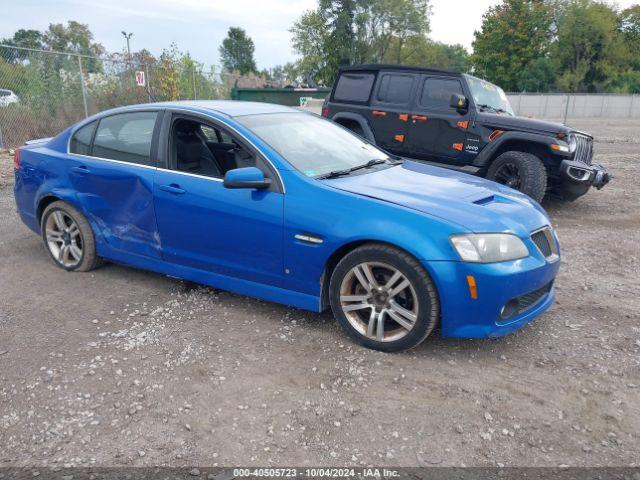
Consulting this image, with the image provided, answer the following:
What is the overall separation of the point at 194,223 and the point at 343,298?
1292 millimetres

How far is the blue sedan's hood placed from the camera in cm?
335

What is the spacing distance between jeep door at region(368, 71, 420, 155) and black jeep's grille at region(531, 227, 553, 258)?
16.1ft

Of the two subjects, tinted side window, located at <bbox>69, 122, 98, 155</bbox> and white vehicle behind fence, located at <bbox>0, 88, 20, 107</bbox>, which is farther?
white vehicle behind fence, located at <bbox>0, 88, 20, 107</bbox>

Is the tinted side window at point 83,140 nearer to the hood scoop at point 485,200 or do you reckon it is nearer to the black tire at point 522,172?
the hood scoop at point 485,200

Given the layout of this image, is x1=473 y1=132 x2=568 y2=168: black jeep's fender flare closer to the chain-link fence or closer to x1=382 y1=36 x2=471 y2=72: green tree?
the chain-link fence

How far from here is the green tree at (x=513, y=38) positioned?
5688 centimetres

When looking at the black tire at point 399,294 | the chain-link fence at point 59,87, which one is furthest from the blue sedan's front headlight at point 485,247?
the chain-link fence at point 59,87

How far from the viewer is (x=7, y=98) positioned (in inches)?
512

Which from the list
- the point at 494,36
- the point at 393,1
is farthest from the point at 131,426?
the point at 494,36

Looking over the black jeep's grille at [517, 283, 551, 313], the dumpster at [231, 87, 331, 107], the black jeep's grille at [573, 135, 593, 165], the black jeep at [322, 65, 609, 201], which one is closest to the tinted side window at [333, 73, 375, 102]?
the black jeep at [322, 65, 609, 201]

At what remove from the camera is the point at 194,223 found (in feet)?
13.1

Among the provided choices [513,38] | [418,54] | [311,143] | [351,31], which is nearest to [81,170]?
[311,143]

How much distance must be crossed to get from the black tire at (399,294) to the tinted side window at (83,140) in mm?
2668

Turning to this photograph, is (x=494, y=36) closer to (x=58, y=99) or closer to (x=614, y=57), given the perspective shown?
(x=614, y=57)
